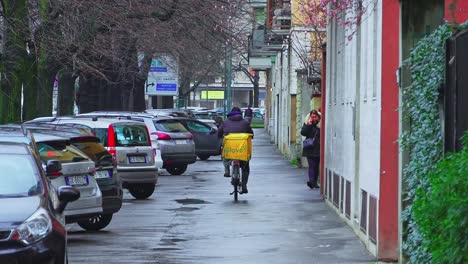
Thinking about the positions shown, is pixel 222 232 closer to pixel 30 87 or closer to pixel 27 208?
pixel 27 208

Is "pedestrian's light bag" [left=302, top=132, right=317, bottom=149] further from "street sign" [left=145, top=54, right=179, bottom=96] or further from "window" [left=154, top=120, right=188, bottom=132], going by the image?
"street sign" [left=145, top=54, right=179, bottom=96]

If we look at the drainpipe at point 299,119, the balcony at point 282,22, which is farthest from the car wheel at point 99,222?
the balcony at point 282,22

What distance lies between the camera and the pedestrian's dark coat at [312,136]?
91.6ft

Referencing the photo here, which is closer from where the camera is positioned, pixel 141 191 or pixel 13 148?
pixel 13 148

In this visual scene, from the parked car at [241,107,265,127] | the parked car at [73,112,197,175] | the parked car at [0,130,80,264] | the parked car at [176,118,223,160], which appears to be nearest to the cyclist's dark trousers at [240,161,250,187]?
the parked car at [73,112,197,175]

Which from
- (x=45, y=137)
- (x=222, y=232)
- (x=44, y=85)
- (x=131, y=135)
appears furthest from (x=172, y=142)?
(x=45, y=137)

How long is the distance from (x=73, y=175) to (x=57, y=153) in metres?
0.36

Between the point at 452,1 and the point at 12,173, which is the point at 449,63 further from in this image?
the point at 12,173

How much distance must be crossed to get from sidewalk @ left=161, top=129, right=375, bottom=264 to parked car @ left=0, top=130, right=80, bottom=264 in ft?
9.67

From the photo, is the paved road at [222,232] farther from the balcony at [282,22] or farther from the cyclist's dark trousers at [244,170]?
the balcony at [282,22]

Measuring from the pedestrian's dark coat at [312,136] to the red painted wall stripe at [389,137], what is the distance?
13.5 meters

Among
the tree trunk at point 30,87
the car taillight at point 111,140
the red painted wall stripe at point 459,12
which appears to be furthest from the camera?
the tree trunk at point 30,87

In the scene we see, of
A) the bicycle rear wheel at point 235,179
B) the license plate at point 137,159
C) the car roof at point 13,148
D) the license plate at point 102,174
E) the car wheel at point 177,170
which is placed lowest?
the car wheel at point 177,170

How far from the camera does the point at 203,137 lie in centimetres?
4491
